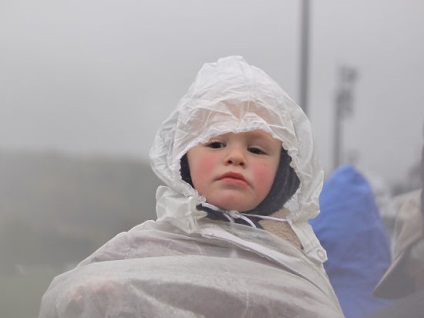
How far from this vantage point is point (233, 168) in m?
1.27

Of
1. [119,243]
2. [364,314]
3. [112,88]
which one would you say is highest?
[112,88]

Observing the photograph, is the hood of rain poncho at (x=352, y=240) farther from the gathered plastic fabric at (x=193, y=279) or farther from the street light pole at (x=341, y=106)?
the gathered plastic fabric at (x=193, y=279)

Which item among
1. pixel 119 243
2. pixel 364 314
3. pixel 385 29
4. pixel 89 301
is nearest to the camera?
pixel 89 301

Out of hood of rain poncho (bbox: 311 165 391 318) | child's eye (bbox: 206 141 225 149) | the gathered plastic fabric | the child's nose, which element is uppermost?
child's eye (bbox: 206 141 225 149)

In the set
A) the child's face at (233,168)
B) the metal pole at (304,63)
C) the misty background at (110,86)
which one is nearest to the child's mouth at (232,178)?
the child's face at (233,168)

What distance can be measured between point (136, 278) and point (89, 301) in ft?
0.25

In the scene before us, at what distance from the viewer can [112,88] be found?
5.55 feet

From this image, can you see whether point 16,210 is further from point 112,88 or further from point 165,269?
point 165,269

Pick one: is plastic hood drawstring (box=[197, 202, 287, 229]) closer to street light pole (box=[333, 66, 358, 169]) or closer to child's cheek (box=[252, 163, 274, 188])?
child's cheek (box=[252, 163, 274, 188])

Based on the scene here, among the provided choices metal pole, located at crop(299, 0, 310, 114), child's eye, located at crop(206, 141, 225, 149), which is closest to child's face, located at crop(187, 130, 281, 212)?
child's eye, located at crop(206, 141, 225, 149)

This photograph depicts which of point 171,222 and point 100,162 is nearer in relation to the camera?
point 171,222

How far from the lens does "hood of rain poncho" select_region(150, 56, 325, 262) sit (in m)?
1.28

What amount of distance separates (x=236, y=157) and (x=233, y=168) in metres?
0.02

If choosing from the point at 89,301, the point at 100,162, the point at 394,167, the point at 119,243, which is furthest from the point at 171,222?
the point at 394,167
